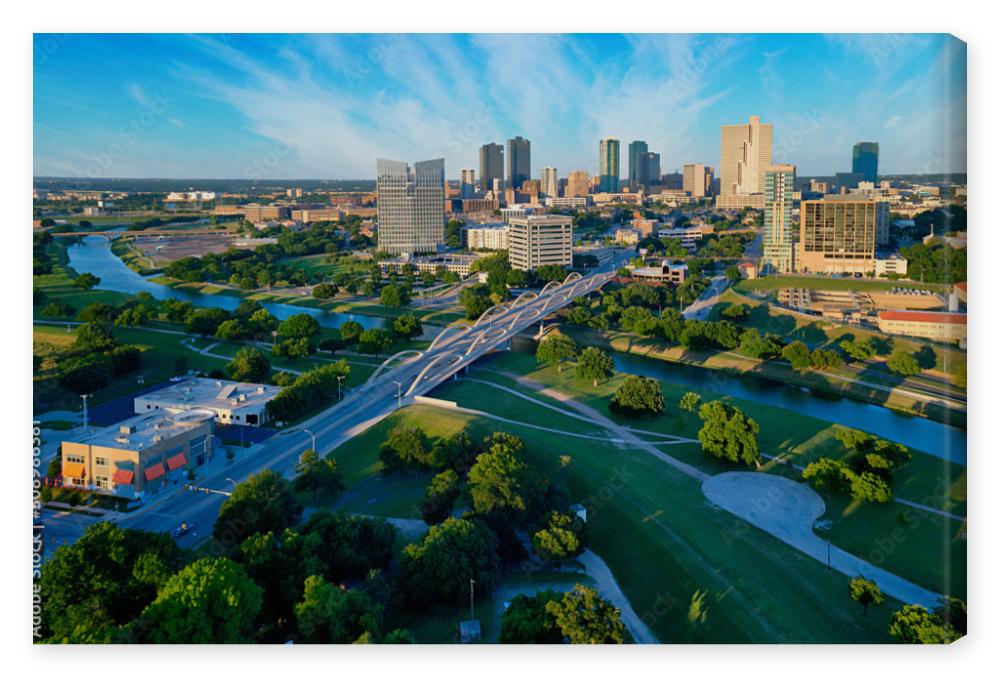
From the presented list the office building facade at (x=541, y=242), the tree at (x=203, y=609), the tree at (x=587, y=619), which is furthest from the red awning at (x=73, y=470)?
the office building facade at (x=541, y=242)

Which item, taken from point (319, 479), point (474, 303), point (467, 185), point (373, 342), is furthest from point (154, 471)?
point (467, 185)

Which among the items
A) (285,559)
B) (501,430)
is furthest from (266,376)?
Result: (285,559)

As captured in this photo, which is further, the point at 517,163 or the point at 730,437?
the point at 517,163

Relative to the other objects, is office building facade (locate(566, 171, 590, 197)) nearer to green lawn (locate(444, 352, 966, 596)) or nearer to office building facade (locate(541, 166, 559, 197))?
office building facade (locate(541, 166, 559, 197))

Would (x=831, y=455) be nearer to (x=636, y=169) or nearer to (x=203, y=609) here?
(x=203, y=609)

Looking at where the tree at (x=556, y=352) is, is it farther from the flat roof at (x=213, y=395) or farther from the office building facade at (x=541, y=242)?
the office building facade at (x=541, y=242)

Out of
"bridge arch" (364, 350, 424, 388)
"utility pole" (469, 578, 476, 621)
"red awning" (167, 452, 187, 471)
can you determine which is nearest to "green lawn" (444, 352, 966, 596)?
"bridge arch" (364, 350, 424, 388)
